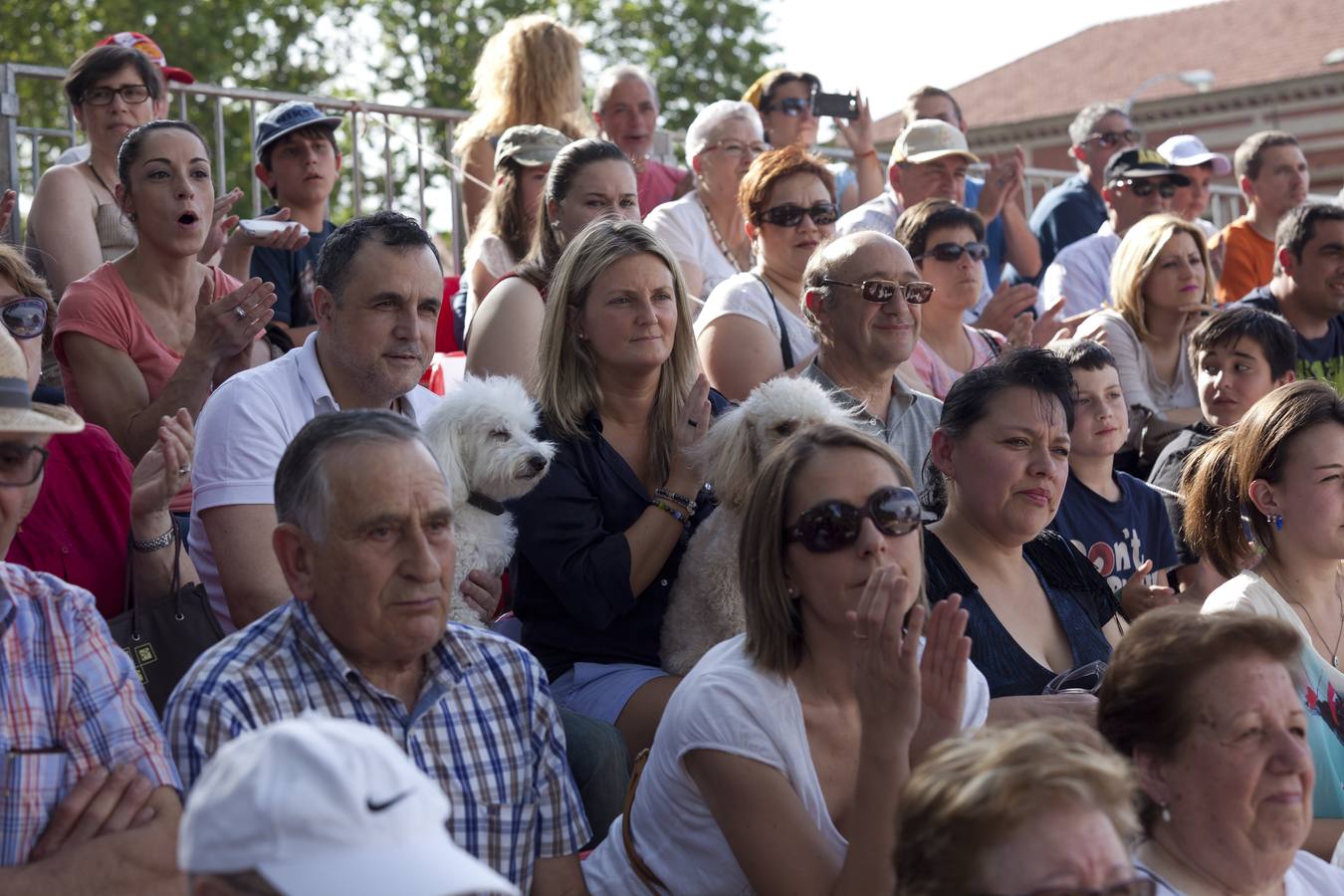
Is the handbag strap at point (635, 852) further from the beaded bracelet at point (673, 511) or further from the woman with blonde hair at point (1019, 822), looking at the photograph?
the woman with blonde hair at point (1019, 822)

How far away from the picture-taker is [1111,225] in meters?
9.96

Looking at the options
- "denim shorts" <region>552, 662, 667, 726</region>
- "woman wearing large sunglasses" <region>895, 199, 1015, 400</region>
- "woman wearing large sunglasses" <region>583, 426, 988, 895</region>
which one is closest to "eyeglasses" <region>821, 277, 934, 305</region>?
"woman wearing large sunglasses" <region>895, 199, 1015, 400</region>

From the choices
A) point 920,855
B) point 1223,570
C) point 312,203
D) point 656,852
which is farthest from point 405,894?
point 312,203

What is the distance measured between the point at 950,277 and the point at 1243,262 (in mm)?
4128

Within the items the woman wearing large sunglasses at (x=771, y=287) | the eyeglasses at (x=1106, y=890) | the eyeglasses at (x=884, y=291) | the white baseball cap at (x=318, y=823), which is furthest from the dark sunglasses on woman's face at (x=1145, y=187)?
the white baseball cap at (x=318, y=823)

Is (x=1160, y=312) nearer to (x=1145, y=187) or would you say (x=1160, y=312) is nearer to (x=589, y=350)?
(x=1145, y=187)

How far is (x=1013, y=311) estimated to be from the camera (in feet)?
24.8

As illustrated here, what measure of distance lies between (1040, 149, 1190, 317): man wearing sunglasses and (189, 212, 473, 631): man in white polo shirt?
5041 millimetres

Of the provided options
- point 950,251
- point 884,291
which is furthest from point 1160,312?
point 884,291

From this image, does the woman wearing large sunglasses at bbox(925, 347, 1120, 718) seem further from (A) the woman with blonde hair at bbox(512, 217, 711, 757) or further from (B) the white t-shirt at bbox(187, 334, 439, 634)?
(B) the white t-shirt at bbox(187, 334, 439, 634)

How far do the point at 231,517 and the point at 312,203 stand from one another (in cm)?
314

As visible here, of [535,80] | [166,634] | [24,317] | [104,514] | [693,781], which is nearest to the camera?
[693,781]

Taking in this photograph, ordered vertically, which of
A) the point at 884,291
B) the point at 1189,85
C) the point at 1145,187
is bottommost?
the point at 884,291

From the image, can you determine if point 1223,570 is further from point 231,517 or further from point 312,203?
point 312,203
